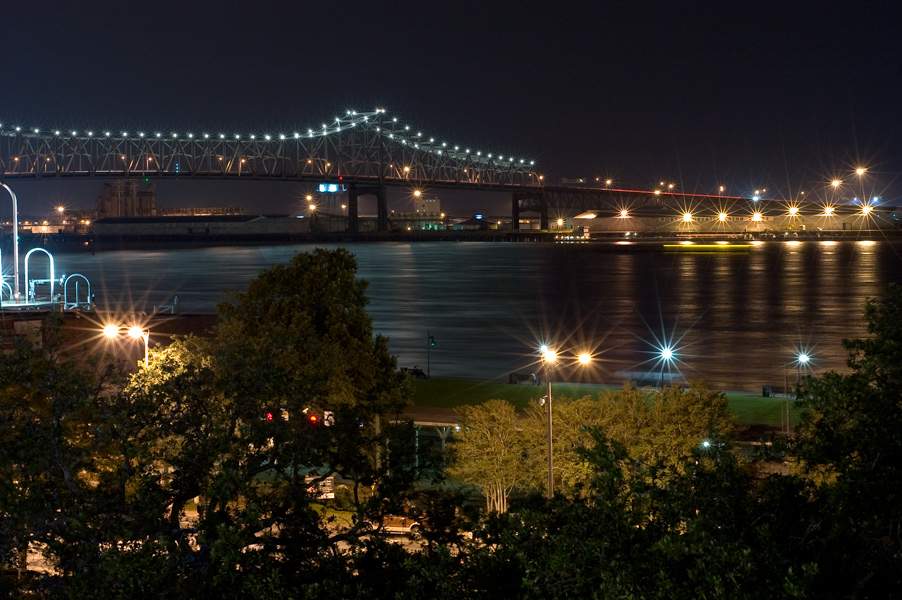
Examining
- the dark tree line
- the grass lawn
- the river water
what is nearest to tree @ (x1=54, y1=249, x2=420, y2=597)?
the dark tree line

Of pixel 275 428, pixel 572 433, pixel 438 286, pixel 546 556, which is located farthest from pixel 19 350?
pixel 438 286

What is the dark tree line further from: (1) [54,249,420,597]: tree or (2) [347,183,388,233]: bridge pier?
(2) [347,183,388,233]: bridge pier

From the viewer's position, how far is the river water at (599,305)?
2488cm

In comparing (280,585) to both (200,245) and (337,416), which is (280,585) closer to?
(337,416)

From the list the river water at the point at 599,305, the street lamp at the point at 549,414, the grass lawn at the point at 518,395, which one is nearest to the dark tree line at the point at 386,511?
the street lamp at the point at 549,414

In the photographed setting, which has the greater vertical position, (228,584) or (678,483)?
(678,483)

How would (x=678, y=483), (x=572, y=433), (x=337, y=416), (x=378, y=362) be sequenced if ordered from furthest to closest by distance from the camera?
(x=378, y=362), (x=572, y=433), (x=337, y=416), (x=678, y=483)

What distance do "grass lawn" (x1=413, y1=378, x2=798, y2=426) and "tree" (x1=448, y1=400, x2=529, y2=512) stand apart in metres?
4.33

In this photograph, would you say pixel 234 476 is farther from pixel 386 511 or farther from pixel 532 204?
pixel 532 204

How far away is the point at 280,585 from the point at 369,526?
114cm

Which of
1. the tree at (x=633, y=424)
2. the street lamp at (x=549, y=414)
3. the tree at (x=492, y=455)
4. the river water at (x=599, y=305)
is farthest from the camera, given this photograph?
the river water at (x=599, y=305)

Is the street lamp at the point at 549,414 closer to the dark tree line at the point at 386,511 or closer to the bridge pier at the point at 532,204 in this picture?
the dark tree line at the point at 386,511

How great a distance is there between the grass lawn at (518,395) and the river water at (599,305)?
98 cm

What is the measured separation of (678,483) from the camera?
5055 millimetres
